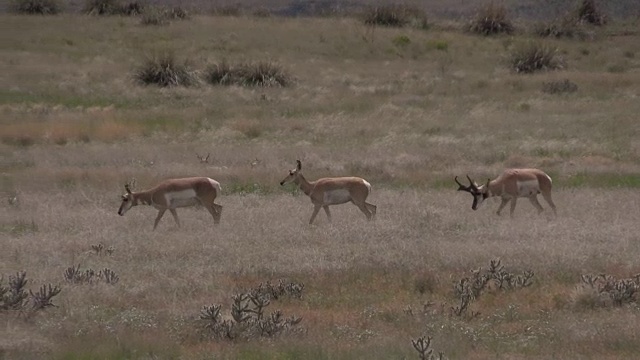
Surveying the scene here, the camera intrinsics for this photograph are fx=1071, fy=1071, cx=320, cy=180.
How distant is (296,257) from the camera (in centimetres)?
1423

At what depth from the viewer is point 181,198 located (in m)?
17.2

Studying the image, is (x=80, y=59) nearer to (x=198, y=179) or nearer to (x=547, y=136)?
(x=547, y=136)

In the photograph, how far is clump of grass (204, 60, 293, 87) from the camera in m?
41.2

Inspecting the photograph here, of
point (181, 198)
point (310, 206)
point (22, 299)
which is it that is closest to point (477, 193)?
point (310, 206)

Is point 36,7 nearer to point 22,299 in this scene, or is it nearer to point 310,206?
point 310,206

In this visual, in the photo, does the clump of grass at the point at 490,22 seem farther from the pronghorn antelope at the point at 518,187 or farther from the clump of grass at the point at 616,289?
the clump of grass at the point at 616,289

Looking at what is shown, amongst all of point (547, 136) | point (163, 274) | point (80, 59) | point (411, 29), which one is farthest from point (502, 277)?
point (411, 29)

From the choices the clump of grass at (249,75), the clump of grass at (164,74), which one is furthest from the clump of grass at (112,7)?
the clump of grass at (164,74)

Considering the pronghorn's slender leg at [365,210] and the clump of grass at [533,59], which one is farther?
the clump of grass at [533,59]

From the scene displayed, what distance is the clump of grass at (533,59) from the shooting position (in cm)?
4669

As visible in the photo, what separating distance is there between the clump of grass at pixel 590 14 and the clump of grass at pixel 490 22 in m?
7.07

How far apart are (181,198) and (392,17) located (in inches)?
1773

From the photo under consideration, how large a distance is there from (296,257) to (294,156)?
11.3m

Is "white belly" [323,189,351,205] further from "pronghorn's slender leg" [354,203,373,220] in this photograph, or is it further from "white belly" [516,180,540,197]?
"white belly" [516,180,540,197]
